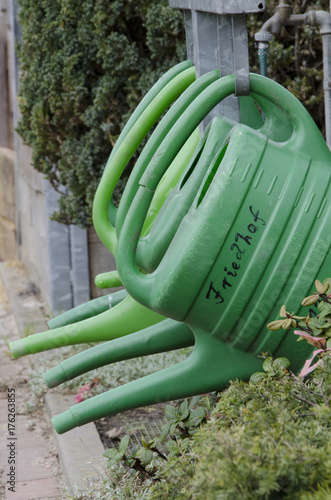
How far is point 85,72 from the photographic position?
4000 millimetres

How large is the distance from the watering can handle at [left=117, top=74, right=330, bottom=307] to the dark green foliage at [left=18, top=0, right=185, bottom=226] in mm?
1770

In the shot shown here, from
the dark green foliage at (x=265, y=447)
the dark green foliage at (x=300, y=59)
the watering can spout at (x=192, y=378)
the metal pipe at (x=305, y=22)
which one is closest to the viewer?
the dark green foliage at (x=265, y=447)

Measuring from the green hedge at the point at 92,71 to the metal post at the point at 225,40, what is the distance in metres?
1.36

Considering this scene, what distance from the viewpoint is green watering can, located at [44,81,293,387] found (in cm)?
188

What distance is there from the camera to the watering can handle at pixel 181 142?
1.83 meters

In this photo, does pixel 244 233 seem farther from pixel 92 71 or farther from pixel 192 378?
pixel 92 71

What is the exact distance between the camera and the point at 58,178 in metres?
4.46

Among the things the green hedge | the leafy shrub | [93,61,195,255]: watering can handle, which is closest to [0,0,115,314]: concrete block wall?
the green hedge

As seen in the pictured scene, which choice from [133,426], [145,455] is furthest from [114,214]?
[133,426]

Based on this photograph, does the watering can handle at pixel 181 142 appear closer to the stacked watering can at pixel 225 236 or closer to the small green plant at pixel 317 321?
the stacked watering can at pixel 225 236

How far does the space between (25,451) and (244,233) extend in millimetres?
1788

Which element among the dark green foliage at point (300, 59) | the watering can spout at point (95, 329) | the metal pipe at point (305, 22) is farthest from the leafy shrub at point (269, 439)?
the dark green foliage at point (300, 59)

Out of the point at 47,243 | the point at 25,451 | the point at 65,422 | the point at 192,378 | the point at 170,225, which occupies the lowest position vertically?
the point at 25,451

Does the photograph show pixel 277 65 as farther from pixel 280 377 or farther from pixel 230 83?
pixel 280 377
